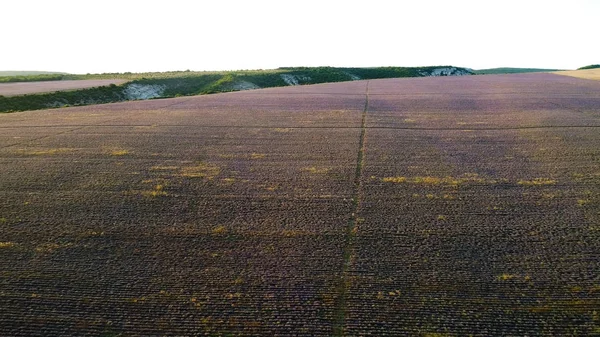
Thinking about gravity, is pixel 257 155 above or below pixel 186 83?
below

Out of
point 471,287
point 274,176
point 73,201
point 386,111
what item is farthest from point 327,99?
point 471,287

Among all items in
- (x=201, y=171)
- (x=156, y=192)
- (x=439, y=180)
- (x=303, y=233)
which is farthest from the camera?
(x=201, y=171)

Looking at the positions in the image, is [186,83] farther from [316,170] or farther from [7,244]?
[7,244]

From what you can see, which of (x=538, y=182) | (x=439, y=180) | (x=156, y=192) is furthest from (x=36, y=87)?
(x=538, y=182)

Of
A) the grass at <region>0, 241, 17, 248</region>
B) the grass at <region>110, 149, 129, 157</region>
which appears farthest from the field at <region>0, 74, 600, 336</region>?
the grass at <region>110, 149, 129, 157</region>

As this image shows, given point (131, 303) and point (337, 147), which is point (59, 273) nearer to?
point (131, 303)

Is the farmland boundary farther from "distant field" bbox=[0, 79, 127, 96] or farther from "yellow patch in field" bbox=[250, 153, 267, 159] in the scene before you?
"distant field" bbox=[0, 79, 127, 96]

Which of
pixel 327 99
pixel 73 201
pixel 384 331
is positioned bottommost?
pixel 384 331

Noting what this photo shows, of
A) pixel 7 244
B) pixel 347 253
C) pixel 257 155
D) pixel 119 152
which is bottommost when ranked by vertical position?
pixel 347 253
